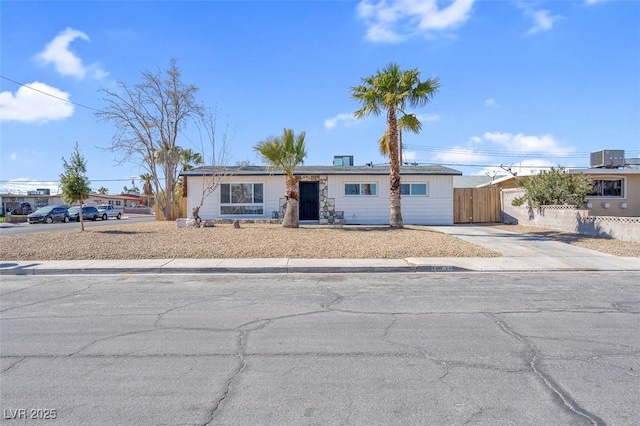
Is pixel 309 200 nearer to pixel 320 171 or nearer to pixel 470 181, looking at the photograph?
pixel 320 171

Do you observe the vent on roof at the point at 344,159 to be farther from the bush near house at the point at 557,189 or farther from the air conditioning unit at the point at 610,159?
the air conditioning unit at the point at 610,159

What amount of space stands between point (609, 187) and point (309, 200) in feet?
57.2

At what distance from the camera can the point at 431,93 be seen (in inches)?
717

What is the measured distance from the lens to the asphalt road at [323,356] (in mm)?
3732

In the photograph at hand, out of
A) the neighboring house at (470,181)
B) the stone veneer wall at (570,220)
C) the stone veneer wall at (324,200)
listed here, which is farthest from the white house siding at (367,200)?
Result: the neighboring house at (470,181)

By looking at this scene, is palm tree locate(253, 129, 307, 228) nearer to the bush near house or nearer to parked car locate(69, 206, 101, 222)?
the bush near house

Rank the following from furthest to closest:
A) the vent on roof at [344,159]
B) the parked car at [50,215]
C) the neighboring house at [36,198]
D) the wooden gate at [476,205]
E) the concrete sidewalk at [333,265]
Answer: the neighboring house at [36,198] < the parked car at [50,215] < the vent on roof at [344,159] < the wooden gate at [476,205] < the concrete sidewalk at [333,265]

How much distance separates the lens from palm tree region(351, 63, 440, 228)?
18.0 meters

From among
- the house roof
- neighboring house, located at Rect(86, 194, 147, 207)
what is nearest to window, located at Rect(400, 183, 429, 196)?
the house roof

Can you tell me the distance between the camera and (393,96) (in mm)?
17672

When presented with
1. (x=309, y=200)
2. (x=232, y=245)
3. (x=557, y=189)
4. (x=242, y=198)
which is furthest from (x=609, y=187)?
(x=232, y=245)

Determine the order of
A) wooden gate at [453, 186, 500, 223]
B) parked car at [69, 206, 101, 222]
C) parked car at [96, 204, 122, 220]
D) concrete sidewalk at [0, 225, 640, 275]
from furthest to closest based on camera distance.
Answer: parked car at [96, 204, 122, 220] → parked car at [69, 206, 101, 222] → wooden gate at [453, 186, 500, 223] → concrete sidewalk at [0, 225, 640, 275]

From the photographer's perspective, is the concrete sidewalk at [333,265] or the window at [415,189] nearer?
the concrete sidewalk at [333,265]

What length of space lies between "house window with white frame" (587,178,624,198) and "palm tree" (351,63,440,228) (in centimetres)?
1401
